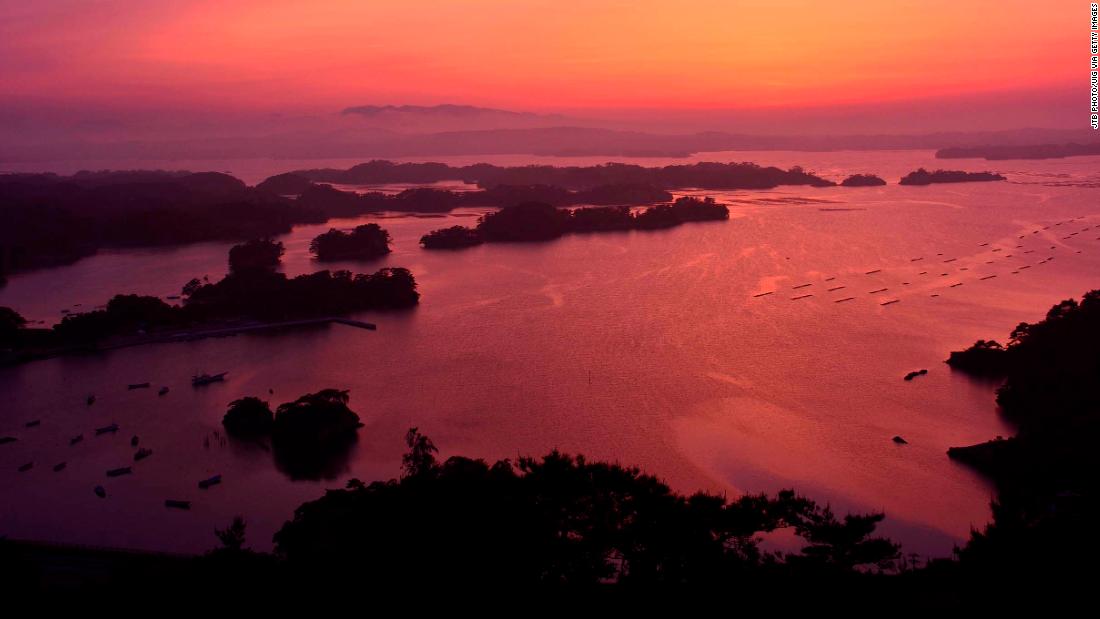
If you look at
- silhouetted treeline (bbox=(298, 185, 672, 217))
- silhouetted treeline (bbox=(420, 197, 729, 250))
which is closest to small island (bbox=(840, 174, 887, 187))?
silhouetted treeline (bbox=(298, 185, 672, 217))

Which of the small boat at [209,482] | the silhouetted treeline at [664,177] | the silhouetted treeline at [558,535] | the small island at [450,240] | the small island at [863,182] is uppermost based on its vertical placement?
the silhouetted treeline at [664,177]

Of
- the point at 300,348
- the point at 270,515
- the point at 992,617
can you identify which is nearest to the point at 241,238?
the point at 300,348

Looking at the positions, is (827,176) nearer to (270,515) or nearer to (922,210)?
(922,210)

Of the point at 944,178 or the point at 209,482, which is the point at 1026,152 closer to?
the point at 944,178

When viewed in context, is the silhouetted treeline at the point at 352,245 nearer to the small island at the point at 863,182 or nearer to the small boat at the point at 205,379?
the small boat at the point at 205,379

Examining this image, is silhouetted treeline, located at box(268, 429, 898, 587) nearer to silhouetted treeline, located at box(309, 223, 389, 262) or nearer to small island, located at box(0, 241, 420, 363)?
small island, located at box(0, 241, 420, 363)

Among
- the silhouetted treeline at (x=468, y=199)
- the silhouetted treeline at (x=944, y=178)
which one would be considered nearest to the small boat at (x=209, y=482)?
the silhouetted treeline at (x=468, y=199)

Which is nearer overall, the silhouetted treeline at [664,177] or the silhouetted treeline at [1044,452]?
the silhouetted treeline at [1044,452]
